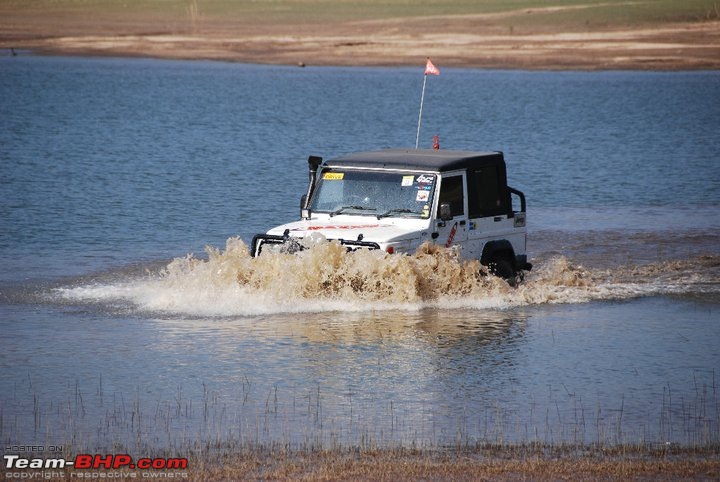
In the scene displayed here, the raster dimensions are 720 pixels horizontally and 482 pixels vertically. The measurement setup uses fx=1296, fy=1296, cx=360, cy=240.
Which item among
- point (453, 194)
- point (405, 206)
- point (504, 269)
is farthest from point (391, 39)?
point (405, 206)

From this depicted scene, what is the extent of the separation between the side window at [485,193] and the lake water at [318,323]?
1013 mm

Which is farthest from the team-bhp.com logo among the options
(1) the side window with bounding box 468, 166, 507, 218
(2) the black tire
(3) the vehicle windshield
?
(2) the black tire

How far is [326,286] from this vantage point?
17453 mm

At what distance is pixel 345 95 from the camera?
259 ft

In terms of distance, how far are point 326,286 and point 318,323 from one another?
2.72ft

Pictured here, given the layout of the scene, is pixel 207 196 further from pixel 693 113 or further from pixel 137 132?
pixel 693 113

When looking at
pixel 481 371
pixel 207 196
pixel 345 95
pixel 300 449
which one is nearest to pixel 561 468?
pixel 300 449

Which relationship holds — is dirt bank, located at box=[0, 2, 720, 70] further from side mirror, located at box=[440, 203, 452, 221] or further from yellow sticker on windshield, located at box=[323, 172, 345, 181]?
side mirror, located at box=[440, 203, 452, 221]

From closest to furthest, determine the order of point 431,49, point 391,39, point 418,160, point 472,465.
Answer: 1. point 472,465
2. point 418,160
3. point 431,49
4. point 391,39

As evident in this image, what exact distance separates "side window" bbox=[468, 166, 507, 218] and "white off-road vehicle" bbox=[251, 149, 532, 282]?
1 cm

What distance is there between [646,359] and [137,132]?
42.9 metres

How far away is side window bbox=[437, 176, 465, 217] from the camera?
686 inches

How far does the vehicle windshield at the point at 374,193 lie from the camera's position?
57.0 feet

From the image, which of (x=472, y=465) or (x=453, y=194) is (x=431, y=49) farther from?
(x=472, y=465)
